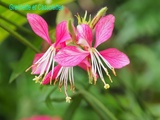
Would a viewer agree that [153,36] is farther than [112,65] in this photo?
Yes

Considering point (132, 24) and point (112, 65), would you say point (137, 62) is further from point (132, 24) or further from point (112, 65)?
point (112, 65)

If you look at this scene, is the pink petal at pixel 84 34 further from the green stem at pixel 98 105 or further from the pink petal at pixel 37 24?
the green stem at pixel 98 105

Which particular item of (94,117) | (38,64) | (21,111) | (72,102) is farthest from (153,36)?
(38,64)

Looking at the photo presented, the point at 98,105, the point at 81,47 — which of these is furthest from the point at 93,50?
the point at 98,105

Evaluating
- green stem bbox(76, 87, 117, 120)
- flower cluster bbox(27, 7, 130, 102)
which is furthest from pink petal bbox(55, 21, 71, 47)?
green stem bbox(76, 87, 117, 120)

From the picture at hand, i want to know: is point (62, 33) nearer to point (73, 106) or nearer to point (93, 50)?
point (93, 50)

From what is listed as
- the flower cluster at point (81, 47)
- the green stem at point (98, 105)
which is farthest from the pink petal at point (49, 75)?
the green stem at point (98, 105)

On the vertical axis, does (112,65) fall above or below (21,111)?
above
